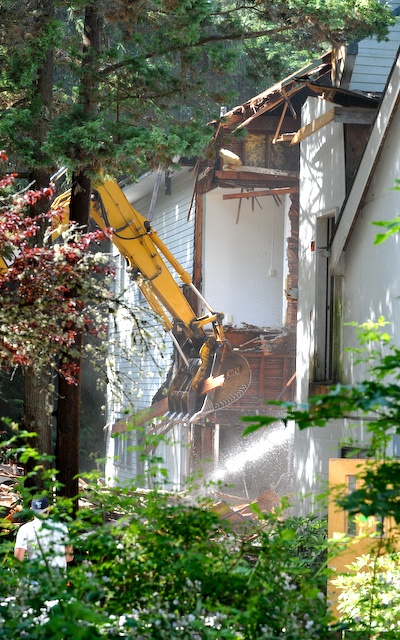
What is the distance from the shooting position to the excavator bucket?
2483 centimetres

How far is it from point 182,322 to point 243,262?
10.7ft

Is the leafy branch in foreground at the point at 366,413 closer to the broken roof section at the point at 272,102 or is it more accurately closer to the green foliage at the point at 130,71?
the green foliage at the point at 130,71

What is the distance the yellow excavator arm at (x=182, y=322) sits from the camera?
22.4 metres

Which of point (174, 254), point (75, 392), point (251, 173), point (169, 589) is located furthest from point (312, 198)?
point (169, 589)

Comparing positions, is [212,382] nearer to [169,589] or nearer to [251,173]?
[251,173]

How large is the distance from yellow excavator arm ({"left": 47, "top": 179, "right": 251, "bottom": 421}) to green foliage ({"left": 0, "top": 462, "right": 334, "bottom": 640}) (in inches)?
647

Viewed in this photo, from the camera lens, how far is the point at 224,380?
25.0m

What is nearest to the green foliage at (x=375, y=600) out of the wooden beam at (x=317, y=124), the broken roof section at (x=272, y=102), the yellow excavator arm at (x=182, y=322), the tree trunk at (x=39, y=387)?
the tree trunk at (x=39, y=387)

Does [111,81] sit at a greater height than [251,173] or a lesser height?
lesser

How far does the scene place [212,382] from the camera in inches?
979

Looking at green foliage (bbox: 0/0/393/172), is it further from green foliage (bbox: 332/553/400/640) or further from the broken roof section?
green foliage (bbox: 332/553/400/640)

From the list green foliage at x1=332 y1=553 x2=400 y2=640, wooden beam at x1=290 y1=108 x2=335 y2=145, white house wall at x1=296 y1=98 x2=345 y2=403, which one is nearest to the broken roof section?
white house wall at x1=296 y1=98 x2=345 y2=403

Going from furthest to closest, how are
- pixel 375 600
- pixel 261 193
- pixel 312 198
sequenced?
pixel 261 193, pixel 312 198, pixel 375 600

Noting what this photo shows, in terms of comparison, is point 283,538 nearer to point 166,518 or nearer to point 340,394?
point 166,518
